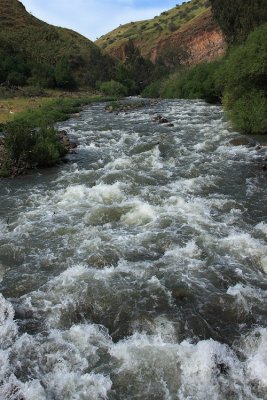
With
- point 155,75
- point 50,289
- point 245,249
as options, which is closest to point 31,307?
point 50,289

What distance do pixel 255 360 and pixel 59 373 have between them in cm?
327

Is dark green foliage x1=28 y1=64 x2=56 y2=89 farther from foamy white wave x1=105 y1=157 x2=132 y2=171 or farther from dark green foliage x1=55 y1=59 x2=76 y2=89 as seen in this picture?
foamy white wave x1=105 y1=157 x2=132 y2=171

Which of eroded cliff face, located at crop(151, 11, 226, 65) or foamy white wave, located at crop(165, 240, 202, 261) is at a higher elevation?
eroded cliff face, located at crop(151, 11, 226, 65)

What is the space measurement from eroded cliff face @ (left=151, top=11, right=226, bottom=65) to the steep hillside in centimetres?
2712

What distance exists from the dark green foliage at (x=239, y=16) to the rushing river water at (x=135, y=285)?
30.6 metres

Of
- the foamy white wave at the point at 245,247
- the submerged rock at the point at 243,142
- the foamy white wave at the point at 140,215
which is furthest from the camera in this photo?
the submerged rock at the point at 243,142

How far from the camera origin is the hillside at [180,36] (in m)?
104

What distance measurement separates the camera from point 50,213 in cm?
1347

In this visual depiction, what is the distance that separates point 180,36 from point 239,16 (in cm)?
7828

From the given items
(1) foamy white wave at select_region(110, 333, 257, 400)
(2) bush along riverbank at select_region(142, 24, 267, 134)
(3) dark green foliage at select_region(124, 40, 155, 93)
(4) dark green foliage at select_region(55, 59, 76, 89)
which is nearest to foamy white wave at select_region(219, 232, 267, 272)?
(1) foamy white wave at select_region(110, 333, 257, 400)

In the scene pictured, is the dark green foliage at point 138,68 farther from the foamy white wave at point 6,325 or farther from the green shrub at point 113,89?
the foamy white wave at point 6,325

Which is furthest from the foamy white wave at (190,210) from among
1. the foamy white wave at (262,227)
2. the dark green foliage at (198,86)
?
the dark green foliage at (198,86)

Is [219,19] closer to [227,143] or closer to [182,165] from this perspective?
[227,143]

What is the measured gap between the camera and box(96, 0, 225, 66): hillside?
343ft
